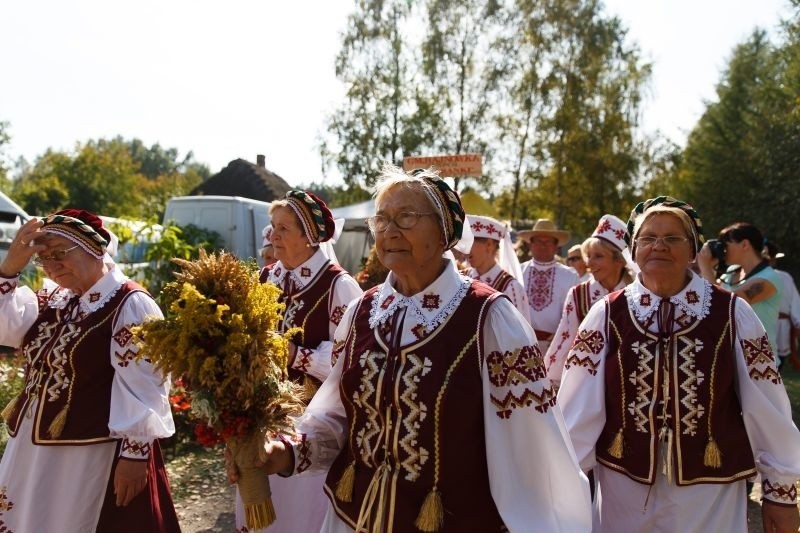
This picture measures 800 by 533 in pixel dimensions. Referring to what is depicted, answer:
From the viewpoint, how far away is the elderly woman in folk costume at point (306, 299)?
4.24 meters

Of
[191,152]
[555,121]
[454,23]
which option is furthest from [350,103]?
[191,152]

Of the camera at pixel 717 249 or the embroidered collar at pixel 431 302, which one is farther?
the camera at pixel 717 249

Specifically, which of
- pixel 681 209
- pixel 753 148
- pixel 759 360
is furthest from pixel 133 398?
pixel 753 148

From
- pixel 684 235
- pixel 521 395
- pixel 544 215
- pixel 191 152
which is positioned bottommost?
pixel 521 395

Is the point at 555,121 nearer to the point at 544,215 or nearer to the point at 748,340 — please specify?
the point at 544,215

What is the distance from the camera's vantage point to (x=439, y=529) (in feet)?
7.93

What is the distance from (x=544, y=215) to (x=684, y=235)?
21757mm

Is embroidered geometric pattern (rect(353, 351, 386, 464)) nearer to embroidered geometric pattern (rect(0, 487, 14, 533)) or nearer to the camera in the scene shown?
embroidered geometric pattern (rect(0, 487, 14, 533))

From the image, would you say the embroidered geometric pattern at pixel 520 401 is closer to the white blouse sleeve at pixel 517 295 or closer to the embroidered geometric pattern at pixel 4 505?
the embroidered geometric pattern at pixel 4 505

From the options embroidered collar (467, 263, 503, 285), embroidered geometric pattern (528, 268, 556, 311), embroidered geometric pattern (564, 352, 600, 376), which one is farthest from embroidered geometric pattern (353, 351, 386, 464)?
embroidered geometric pattern (528, 268, 556, 311)

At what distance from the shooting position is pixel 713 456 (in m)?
2.96

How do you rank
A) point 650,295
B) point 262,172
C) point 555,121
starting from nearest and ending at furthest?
point 650,295, point 555,121, point 262,172

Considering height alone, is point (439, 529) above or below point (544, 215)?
below

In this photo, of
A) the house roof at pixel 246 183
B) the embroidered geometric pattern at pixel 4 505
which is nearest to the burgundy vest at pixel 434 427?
the embroidered geometric pattern at pixel 4 505
